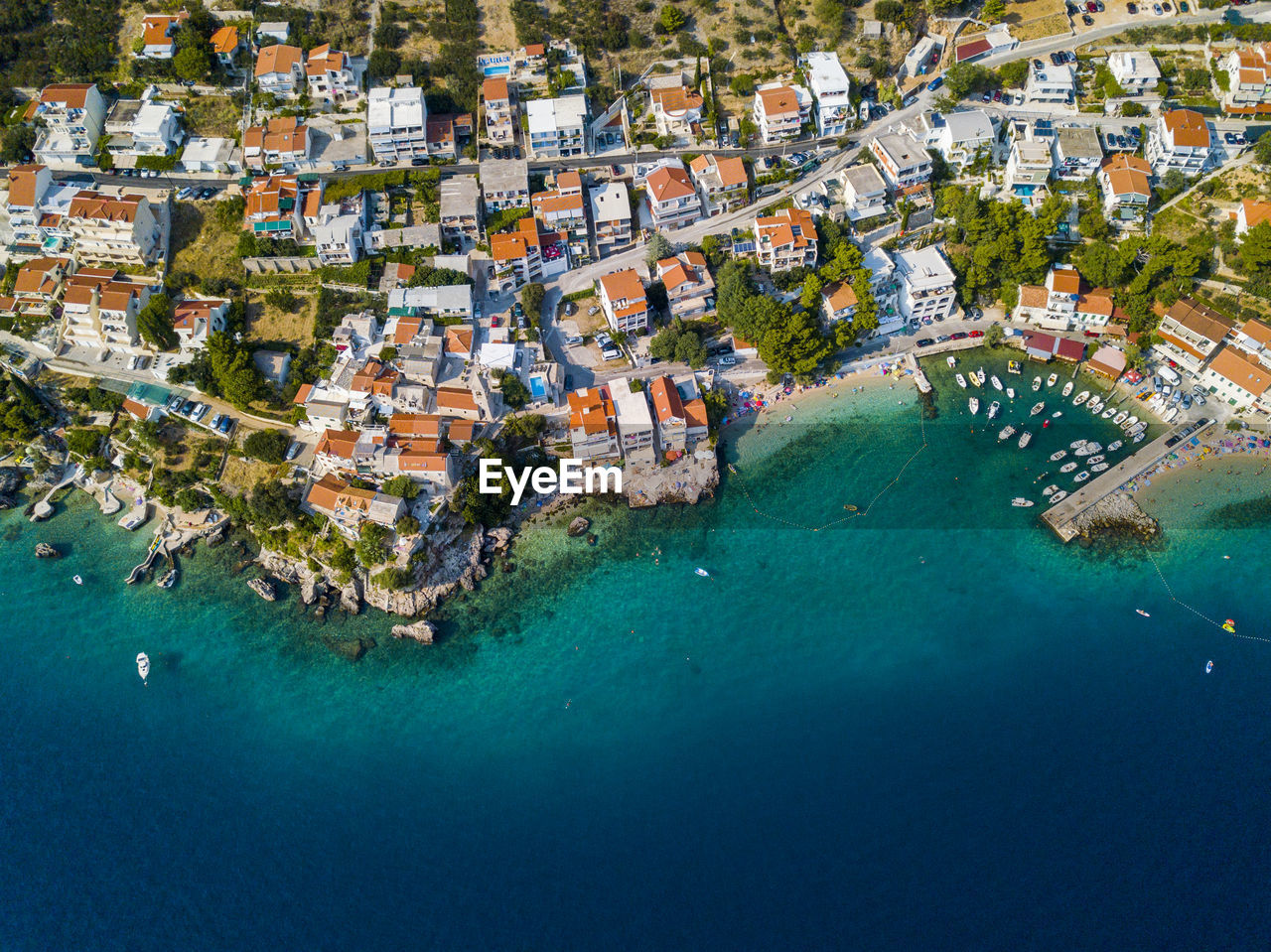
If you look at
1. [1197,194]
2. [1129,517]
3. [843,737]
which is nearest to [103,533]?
[843,737]

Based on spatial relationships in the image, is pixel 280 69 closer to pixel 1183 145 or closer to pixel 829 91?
pixel 829 91

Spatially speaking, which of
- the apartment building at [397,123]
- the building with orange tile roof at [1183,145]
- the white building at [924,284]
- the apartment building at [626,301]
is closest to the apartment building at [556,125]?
the apartment building at [397,123]

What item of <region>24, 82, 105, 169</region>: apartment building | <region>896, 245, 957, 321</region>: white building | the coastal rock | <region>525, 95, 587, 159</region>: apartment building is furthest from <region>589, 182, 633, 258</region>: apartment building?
<region>24, 82, 105, 169</region>: apartment building

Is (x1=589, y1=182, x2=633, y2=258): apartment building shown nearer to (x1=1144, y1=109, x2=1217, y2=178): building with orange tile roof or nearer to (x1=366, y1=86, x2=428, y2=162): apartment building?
(x1=366, y1=86, x2=428, y2=162): apartment building

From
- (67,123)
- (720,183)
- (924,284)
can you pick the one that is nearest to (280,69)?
(67,123)

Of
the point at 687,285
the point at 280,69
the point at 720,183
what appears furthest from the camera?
the point at 280,69

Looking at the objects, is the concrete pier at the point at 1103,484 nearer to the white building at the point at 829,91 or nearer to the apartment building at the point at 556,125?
the white building at the point at 829,91

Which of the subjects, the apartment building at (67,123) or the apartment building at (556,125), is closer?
the apartment building at (556,125)
